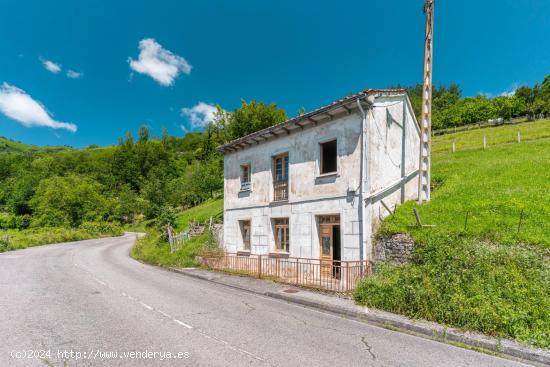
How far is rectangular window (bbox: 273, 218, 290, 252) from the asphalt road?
4.32 meters

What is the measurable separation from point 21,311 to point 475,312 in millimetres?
10420

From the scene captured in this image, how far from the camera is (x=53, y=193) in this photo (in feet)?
163

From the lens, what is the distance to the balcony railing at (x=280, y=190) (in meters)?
14.3

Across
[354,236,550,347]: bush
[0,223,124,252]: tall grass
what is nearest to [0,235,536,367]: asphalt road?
[354,236,550,347]: bush

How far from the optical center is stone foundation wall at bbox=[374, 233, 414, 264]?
9873mm

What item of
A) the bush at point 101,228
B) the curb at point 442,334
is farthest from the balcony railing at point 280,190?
the bush at point 101,228

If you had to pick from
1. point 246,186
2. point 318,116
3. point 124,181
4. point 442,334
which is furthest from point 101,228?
point 442,334

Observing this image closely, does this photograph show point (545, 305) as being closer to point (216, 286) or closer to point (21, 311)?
point (216, 286)

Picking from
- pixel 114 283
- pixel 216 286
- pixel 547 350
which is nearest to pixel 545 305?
pixel 547 350

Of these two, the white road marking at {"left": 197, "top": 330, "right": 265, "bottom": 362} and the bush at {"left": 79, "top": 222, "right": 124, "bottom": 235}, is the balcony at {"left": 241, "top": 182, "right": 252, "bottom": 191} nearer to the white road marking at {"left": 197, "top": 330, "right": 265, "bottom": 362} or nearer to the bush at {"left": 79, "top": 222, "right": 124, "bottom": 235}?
the white road marking at {"left": 197, "top": 330, "right": 265, "bottom": 362}

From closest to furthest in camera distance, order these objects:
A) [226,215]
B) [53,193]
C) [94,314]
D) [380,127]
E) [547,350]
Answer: [547,350] < [94,314] < [380,127] < [226,215] < [53,193]

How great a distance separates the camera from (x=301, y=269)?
12.8m

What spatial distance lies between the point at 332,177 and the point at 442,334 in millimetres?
6835

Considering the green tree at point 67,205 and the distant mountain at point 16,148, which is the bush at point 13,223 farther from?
the distant mountain at point 16,148
